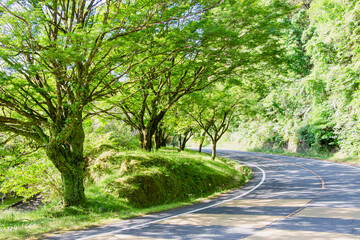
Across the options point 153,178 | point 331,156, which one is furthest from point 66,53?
point 331,156

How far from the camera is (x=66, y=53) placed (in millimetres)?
6586

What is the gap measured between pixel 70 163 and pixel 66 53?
3955mm

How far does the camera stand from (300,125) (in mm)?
29625

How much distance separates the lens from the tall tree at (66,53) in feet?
22.0

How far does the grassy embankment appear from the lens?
22.5 feet

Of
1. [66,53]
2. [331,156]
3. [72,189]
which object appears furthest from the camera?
[331,156]

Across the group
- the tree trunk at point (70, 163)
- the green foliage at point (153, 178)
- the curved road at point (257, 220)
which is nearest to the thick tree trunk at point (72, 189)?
the tree trunk at point (70, 163)

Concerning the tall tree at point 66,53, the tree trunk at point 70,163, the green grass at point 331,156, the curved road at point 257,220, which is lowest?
the curved road at point 257,220

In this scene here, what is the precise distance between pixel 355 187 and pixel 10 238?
1275 cm

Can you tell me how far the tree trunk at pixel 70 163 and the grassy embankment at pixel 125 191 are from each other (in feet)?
1.41

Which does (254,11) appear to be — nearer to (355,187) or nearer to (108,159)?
(355,187)

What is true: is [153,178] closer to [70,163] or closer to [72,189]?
[72,189]

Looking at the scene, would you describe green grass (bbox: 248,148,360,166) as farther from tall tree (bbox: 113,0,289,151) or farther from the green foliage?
Result: tall tree (bbox: 113,0,289,151)

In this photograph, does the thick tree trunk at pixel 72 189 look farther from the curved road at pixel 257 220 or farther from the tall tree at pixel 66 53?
the curved road at pixel 257 220
